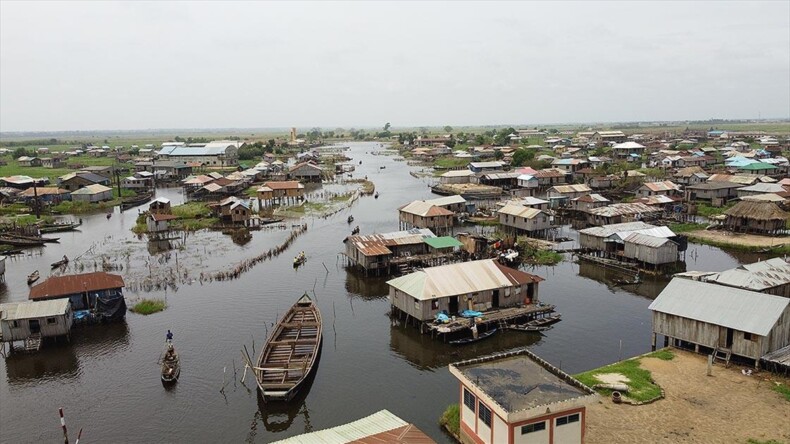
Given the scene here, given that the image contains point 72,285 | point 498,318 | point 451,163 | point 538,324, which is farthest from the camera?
point 451,163

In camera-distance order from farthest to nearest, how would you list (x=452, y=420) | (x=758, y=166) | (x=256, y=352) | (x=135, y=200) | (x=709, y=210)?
(x=758, y=166) → (x=135, y=200) → (x=709, y=210) → (x=256, y=352) → (x=452, y=420)

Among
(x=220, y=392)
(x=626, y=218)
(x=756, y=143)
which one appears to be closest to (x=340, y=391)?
(x=220, y=392)

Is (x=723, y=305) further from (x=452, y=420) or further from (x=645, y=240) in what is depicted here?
(x=645, y=240)

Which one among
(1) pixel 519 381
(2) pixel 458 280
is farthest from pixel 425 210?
(1) pixel 519 381

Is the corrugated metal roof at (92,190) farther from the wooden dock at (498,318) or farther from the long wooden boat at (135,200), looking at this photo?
the wooden dock at (498,318)

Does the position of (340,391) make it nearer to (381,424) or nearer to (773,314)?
(381,424)

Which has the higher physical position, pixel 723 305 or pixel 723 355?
pixel 723 305

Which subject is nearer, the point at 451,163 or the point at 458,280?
the point at 458,280

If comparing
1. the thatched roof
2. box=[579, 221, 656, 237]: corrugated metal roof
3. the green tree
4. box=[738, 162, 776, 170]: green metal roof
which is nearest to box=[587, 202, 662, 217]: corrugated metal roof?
the thatched roof

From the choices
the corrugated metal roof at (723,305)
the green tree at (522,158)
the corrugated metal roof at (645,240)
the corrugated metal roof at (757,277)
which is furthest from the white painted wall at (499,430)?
the green tree at (522,158)
